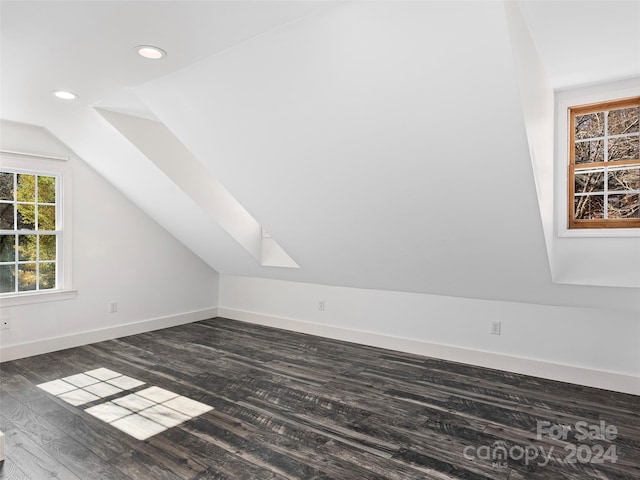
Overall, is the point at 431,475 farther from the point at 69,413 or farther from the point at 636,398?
the point at 69,413

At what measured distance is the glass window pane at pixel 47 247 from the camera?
4.49 meters

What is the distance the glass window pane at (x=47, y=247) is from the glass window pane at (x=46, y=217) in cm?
10

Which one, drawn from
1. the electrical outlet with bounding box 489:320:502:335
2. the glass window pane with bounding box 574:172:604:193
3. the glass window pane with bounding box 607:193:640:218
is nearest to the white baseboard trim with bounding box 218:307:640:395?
the electrical outlet with bounding box 489:320:502:335

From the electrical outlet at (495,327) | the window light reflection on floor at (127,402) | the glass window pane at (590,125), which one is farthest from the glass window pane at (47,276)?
the glass window pane at (590,125)

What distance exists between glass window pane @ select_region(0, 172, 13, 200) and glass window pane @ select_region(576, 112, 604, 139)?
205 inches

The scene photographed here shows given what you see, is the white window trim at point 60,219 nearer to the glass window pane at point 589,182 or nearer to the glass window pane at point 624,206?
the glass window pane at point 589,182

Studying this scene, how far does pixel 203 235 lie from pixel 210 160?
1.62m

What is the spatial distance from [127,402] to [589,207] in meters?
3.91

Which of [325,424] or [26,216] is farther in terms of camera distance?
[26,216]

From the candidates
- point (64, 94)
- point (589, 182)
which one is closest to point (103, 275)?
point (64, 94)

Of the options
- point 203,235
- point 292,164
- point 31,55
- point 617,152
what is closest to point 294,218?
point 292,164

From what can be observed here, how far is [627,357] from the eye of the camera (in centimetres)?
352

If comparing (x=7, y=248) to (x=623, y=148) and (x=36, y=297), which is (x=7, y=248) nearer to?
(x=36, y=297)

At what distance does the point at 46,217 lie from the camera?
4.51 m
